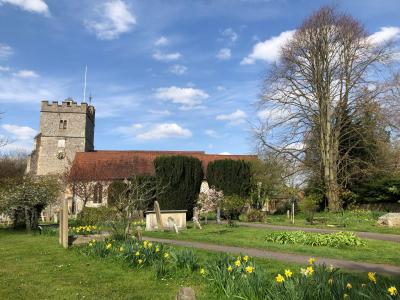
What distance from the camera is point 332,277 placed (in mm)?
5457

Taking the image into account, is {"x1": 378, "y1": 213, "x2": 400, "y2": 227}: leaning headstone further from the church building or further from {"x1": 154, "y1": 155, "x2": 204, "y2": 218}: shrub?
the church building

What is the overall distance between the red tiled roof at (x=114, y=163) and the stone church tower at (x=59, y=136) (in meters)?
5.17

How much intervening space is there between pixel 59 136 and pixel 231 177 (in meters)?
33.1

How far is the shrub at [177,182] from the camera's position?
95.8 ft

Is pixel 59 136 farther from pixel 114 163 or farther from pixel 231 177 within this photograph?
pixel 231 177

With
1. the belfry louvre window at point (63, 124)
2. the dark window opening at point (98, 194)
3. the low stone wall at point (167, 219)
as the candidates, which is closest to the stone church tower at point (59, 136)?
the belfry louvre window at point (63, 124)

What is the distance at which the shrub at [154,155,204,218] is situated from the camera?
29.2 meters

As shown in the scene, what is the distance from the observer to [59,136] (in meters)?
56.8

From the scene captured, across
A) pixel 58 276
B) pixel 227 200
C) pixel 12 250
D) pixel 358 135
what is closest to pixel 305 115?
pixel 358 135

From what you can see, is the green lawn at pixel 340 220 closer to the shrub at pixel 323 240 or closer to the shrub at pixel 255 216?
the shrub at pixel 255 216

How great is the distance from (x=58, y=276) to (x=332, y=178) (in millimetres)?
27436

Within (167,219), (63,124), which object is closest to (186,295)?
(167,219)

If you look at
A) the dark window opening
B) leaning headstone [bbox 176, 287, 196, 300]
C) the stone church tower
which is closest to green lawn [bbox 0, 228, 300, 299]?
Answer: leaning headstone [bbox 176, 287, 196, 300]

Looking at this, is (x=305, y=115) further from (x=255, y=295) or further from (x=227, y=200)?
(x=255, y=295)
